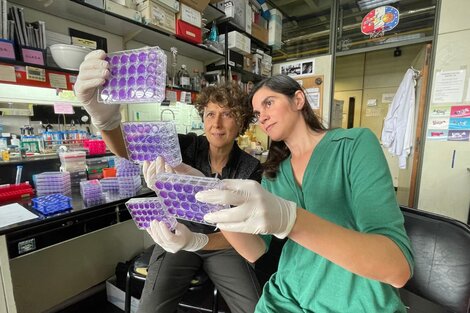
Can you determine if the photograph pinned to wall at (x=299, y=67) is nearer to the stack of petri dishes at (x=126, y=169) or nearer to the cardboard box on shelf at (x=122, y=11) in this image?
the cardboard box on shelf at (x=122, y=11)

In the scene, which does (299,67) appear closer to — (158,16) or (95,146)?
(158,16)

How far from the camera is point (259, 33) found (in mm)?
2910

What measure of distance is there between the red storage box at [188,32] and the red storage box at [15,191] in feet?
4.88

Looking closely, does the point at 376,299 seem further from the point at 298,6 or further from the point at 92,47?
the point at 298,6

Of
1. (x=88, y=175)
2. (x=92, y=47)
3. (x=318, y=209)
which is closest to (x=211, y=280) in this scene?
(x=318, y=209)

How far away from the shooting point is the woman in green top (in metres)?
0.49

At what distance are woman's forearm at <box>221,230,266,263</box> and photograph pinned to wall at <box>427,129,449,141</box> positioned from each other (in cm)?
270

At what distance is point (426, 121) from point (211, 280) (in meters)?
2.81

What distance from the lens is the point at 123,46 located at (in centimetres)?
190

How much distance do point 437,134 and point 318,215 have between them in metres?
2.66

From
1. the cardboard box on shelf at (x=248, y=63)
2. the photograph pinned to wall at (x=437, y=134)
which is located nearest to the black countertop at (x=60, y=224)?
the cardboard box on shelf at (x=248, y=63)

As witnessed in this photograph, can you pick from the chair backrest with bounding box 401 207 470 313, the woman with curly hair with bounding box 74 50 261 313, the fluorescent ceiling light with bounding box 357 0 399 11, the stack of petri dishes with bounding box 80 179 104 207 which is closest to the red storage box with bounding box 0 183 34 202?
the stack of petri dishes with bounding box 80 179 104 207

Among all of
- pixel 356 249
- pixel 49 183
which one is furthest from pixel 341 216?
pixel 49 183

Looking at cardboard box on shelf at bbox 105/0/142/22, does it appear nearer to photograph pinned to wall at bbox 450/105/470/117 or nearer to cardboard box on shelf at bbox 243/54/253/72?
cardboard box on shelf at bbox 243/54/253/72
